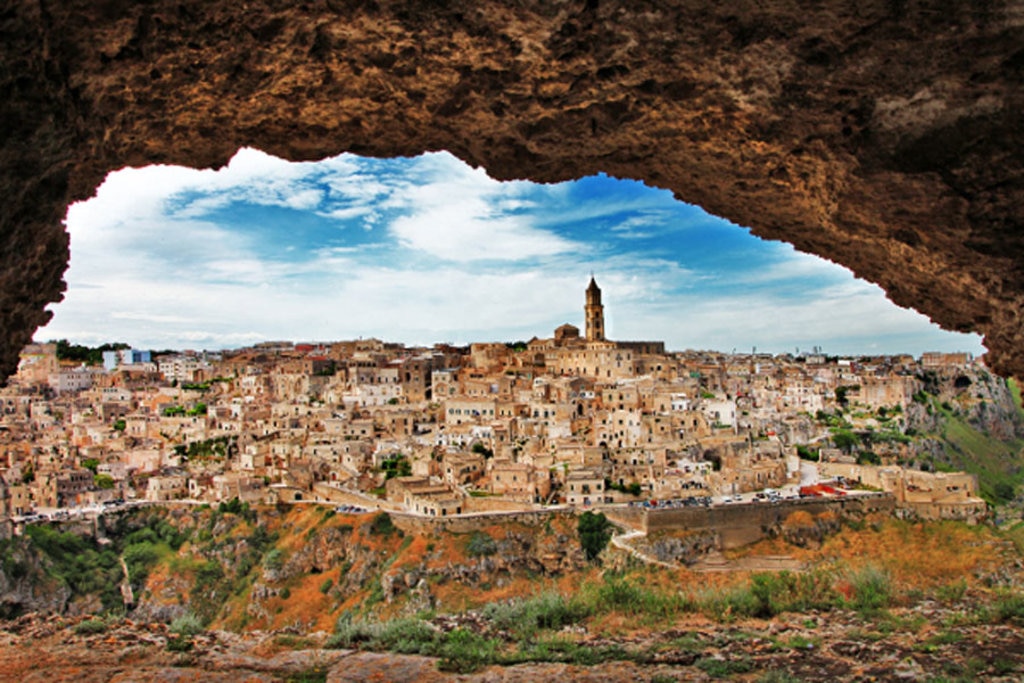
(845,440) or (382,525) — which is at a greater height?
(845,440)

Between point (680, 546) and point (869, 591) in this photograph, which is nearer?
point (869, 591)

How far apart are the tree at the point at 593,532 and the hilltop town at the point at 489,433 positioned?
1.15 metres

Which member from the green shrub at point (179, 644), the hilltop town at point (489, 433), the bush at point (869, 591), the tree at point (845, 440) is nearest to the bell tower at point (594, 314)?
the hilltop town at point (489, 433)

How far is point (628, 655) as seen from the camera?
5.11 m

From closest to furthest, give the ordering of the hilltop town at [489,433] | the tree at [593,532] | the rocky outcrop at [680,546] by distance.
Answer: the rocky outcrop at [680,546] → the tree at [593,532] → the hilltop town at [489,433]

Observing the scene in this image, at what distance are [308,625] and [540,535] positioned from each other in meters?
8.04

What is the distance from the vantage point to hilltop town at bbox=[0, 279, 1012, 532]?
26.8 meters

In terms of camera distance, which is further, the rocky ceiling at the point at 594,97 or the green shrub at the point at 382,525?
the green shrub at the point at 382,525

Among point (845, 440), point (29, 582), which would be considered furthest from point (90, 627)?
point (845, 440)

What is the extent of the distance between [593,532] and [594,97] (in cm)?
2196

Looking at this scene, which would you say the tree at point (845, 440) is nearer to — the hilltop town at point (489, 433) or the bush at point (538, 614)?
the hilltop town at point (489, 433)

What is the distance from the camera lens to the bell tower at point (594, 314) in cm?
5547

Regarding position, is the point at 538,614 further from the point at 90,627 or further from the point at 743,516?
the point at 743,516

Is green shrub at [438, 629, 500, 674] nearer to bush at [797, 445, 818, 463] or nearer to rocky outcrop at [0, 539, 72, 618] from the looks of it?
rocky outcrop at [0, 539, 72, 618]
